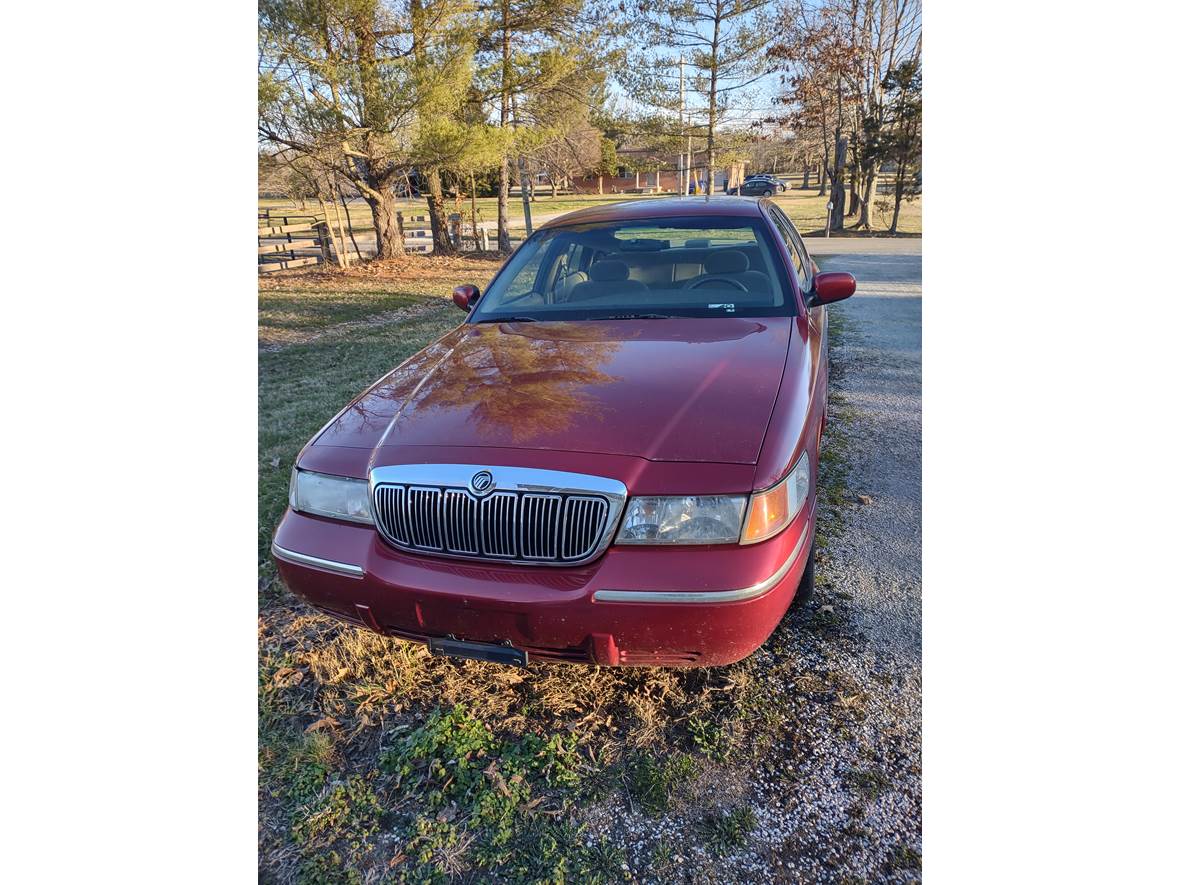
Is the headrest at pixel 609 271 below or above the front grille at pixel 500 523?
above

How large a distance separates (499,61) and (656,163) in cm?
718

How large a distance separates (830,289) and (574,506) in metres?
1.96

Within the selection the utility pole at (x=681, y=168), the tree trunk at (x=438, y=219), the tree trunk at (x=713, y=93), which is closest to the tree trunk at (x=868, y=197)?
the tree trunk at (x=713, y=93)

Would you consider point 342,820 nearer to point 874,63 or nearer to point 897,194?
point 874,63

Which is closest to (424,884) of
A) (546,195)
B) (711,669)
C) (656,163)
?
(711,669)

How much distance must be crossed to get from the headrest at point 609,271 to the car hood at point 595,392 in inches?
18.4

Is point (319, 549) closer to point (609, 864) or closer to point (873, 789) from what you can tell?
point (609, 864)

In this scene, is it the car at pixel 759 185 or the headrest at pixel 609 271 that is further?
the car at pixel 759 185

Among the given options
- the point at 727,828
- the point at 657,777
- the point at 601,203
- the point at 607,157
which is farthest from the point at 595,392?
the point at 607,157

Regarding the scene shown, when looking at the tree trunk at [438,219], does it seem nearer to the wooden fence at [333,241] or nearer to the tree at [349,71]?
the wooden fence at [333,241]

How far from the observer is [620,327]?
2.81 metres

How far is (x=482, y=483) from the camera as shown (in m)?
1.82

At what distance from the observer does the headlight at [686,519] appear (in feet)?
5.72

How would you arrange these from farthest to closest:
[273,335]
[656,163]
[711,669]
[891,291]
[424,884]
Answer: [656,163]
[891,291]
[273,335]
[711,669]
[424,884]
